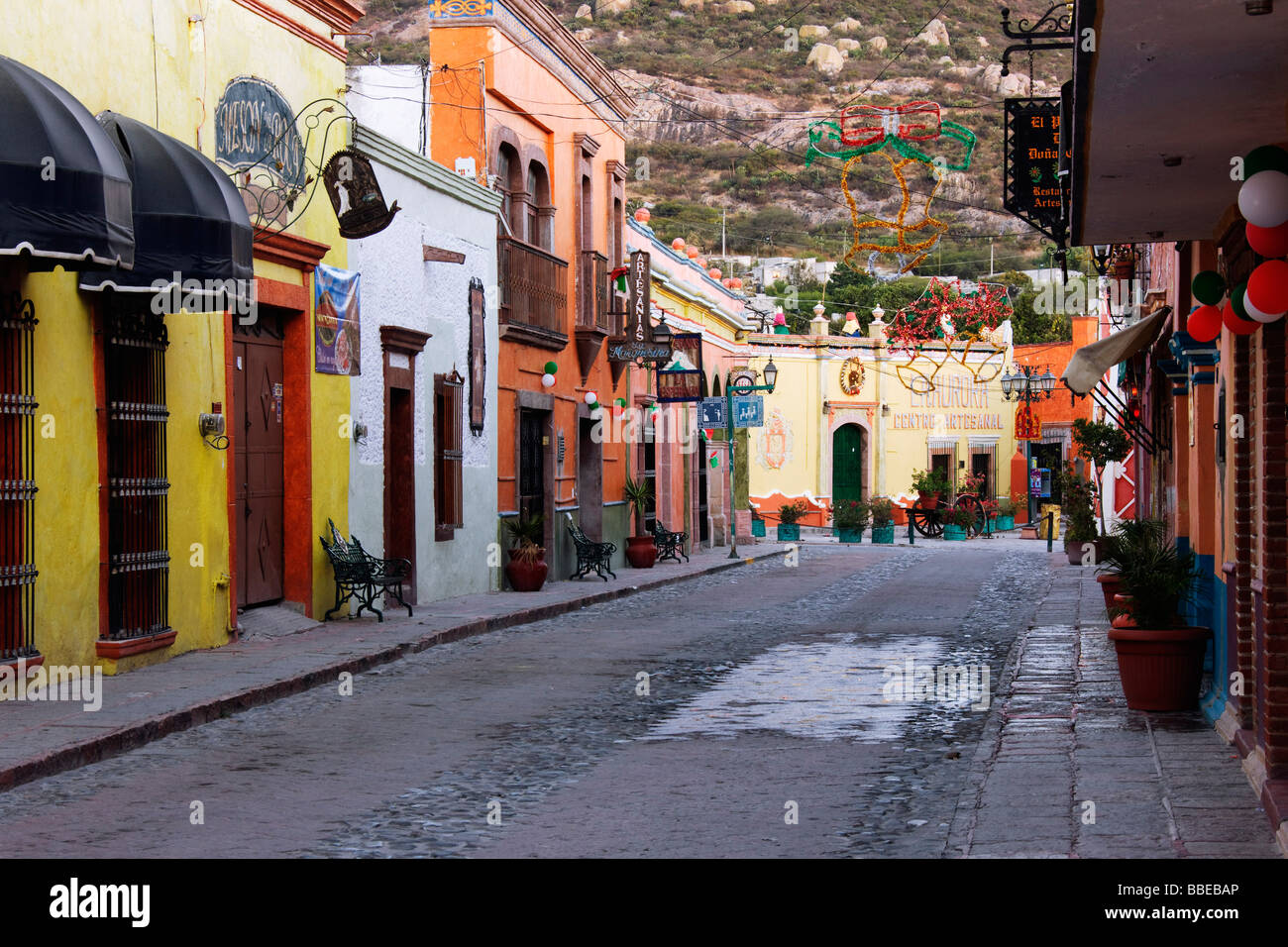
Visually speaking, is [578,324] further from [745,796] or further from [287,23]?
[745,796]

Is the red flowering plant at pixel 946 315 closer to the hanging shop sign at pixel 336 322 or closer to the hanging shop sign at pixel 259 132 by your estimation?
the hanging shop sign at pixel 336 322

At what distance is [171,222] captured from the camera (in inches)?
446

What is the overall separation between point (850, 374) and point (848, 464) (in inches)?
116

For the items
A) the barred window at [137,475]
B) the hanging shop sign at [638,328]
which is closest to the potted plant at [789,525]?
the hanging shop sign at [638,328]

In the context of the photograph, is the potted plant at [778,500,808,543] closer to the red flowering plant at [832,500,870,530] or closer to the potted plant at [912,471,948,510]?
the red flowering plant at [832,500,870,530]

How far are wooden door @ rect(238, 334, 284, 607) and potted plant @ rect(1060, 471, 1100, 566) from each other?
15629 mm

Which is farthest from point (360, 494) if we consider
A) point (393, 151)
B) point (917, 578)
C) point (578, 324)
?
point (917, 578)

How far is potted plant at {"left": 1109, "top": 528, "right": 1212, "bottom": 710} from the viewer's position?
988cm

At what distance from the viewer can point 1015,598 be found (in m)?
21.5

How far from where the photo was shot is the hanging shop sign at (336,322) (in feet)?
51.4

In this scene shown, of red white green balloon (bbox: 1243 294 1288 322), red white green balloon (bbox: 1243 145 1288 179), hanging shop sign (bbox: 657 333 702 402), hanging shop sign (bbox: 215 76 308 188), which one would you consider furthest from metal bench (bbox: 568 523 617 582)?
red white green balloon (bbox: 1243 145 1288 179)

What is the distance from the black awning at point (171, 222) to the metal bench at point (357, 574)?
4.52 metres

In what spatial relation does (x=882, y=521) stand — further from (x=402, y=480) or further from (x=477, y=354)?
(x=402, y=480)

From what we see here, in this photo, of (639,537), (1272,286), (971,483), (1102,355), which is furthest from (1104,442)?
(971,483)
